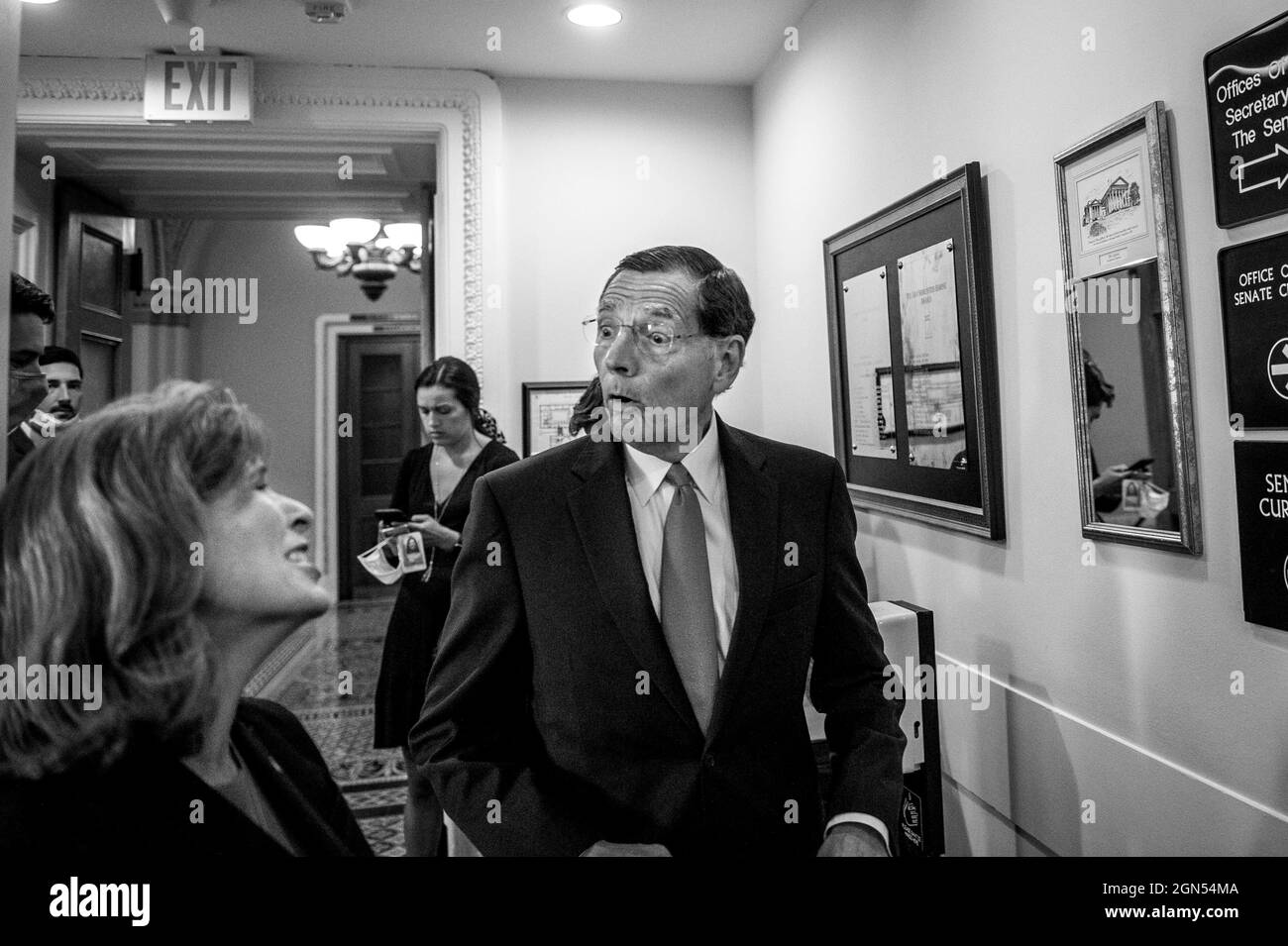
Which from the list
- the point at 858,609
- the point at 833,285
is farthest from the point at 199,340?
the point at 833,285

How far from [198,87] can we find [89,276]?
0.47m

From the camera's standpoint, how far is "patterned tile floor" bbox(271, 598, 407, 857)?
74.0 inches

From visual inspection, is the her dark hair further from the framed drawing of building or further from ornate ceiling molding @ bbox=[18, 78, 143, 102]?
ornate ceiling molding @ bbox=[18, 78, 143, 102]

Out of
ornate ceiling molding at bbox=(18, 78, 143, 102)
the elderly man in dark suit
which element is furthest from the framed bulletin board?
ornate ceiling molding at bbox=(18, 78, 143, 102)

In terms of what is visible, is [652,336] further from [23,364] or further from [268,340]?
[268,340]

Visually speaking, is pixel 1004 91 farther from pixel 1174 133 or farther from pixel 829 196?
pixel 829 196

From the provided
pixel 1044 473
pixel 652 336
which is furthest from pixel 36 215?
pixel 1044 473

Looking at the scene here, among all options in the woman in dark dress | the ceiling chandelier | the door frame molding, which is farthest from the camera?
the ceiling chandelier

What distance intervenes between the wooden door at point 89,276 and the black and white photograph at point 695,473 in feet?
0.04

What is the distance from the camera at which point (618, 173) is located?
5.28 feet

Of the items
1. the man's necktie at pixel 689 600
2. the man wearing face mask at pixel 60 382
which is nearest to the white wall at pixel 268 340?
the man wearing face mask at pixel 60 382

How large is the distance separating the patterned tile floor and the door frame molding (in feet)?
1.36

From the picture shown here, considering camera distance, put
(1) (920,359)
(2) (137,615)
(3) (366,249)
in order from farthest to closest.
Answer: (3) (366,249), (1) (920,359), (2) (137,615)
